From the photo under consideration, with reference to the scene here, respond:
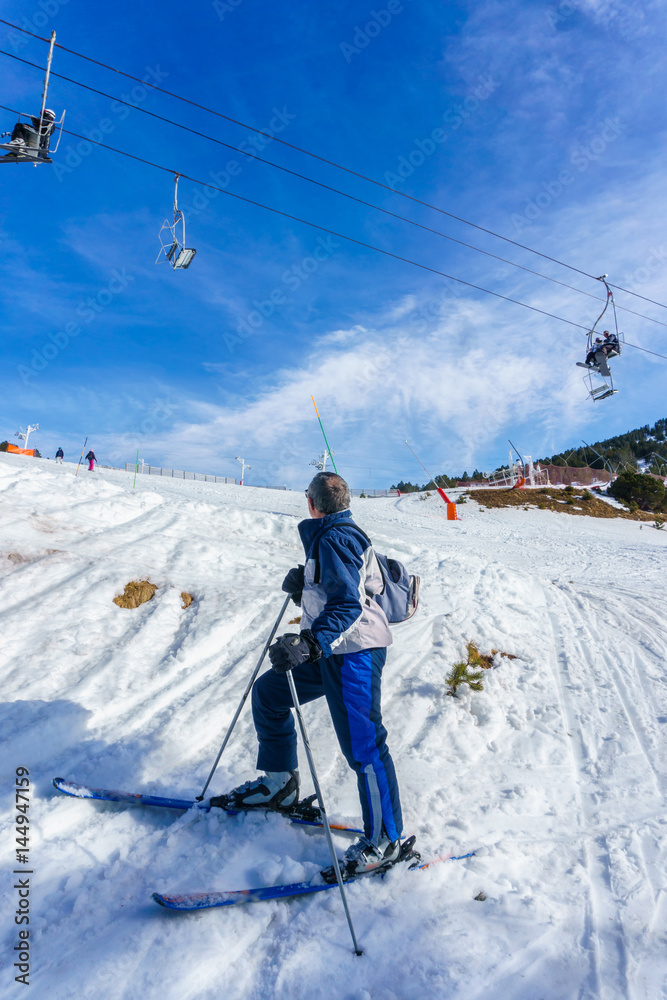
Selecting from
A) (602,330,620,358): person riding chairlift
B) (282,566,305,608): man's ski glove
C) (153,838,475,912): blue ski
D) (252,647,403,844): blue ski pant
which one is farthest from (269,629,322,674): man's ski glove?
(602,330,620,358): person riding chairlift

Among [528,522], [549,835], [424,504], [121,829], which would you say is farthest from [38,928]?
[424,504]

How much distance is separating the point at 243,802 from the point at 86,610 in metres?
3.37

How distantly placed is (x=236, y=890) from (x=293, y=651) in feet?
4.05

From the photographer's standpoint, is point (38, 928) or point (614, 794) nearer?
point (38, 928)

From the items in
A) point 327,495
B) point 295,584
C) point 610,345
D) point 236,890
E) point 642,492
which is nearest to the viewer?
point 236,890

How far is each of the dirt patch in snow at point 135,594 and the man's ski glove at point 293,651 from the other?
3.92 meters

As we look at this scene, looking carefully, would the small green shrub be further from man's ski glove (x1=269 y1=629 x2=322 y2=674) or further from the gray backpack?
man's ski glove (x1=269 y1=629 x2=322 y2=674)

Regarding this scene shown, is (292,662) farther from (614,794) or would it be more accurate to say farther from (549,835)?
(614,794)

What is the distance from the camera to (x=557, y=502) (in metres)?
25.8


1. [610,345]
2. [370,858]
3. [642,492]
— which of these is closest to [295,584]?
[370,858]

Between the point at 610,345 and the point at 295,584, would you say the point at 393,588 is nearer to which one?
the point at 295,584

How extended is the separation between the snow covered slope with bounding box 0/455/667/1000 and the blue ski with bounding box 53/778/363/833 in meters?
0.06

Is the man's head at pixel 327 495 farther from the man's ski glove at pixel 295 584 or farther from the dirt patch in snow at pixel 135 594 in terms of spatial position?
the dirt patch in snow at pixel 135 594

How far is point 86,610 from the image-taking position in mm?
5504
